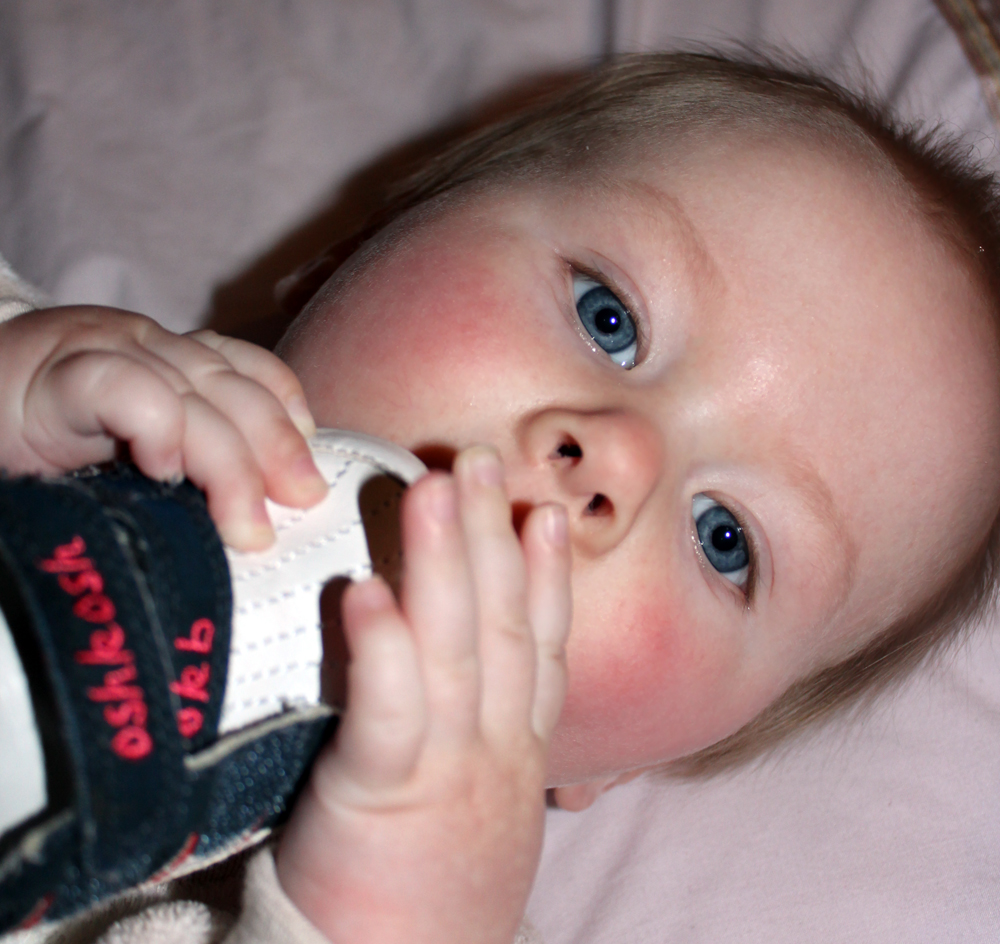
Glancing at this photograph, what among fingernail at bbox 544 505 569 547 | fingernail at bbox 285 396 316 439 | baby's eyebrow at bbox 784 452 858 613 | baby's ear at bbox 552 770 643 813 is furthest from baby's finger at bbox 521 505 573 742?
baby's ear at bbox 552 770 643 813

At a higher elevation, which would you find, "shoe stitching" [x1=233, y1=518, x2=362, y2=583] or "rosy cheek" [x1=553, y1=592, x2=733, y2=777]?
"shoe stitching" [x1=233, y1=518, x2=362, y2=583]

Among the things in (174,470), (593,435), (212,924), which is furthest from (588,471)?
(212,924)

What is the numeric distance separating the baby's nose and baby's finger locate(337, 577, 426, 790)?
0.83ft

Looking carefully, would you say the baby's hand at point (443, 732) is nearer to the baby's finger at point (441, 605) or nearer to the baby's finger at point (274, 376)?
the baby's finger at point (441, 605)

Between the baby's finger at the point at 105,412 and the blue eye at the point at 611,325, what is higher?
the blue eye at the point at 611,325

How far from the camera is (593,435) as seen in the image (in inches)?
37.0

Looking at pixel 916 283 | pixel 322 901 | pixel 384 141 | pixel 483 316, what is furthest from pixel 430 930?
pixel 384 141

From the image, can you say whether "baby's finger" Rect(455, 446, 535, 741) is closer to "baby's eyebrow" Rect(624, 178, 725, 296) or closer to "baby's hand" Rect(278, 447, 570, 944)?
"baby's hand" Rect(278, 447, 570, 944)

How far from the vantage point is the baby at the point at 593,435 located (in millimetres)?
806

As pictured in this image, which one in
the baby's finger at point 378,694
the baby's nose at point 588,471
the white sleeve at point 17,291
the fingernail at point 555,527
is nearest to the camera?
the baby's finger at point 378,694

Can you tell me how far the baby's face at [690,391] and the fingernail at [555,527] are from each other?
11cm

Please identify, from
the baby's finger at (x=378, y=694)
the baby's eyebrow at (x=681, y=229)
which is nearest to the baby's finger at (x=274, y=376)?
the baby's finger at (x=378, y=694)

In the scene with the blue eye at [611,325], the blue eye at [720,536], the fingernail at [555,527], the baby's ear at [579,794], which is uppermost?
the blue eye at [611,325]

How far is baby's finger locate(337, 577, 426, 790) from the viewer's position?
28.2 inches
